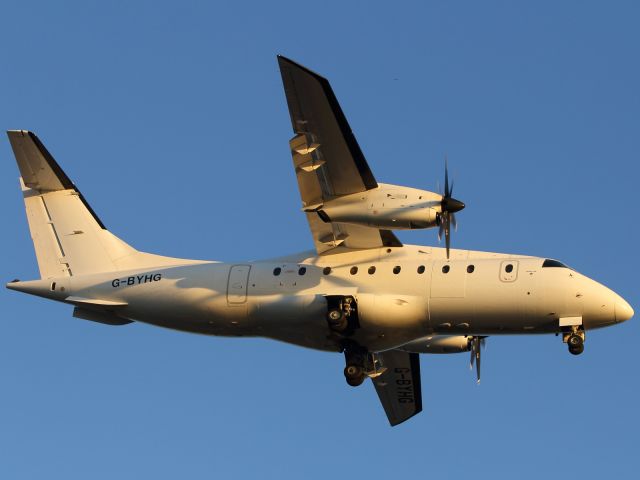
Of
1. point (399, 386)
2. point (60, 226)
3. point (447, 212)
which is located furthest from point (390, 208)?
point (60, 226)

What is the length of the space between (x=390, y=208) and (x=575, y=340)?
446 cm

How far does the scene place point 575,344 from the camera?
2309 centimetres

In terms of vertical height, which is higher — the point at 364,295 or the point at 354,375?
the point at 364,295

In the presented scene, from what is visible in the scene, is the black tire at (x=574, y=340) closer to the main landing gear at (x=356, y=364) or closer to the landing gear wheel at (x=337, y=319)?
the main landing gear at (x=356, y=364)

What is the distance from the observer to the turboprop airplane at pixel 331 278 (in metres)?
23.2

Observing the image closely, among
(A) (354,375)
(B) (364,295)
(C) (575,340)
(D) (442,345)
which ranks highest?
(B) (364,295)

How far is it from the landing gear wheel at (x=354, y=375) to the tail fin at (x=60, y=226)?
474 cm

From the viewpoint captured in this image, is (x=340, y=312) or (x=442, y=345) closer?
(x=340, y=312)

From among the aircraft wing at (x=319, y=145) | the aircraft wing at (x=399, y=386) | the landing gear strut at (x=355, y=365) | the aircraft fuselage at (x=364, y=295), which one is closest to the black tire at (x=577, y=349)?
the aircraft fuselage at (x=364, y=295)

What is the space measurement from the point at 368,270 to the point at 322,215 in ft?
Answer: 5.67

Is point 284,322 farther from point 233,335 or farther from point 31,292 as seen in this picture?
point 31,292

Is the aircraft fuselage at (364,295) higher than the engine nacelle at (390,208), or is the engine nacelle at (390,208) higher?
the engine nacelle at (390,208)

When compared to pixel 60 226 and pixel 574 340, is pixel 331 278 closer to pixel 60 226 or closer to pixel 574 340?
Result: pixel 574 340

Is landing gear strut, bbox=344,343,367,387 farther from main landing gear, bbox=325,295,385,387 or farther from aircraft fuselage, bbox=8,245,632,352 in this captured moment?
aircraft fuselage, bbox=8,245,632,352
